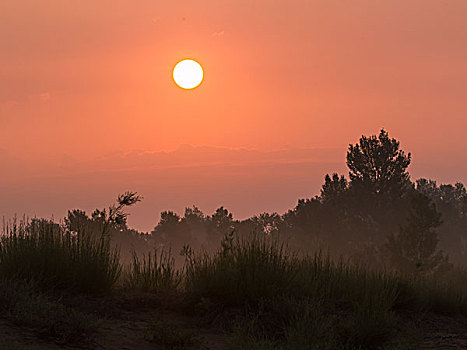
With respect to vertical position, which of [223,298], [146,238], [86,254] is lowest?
[146,238]

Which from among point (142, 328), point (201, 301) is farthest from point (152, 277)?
point (142, 328)

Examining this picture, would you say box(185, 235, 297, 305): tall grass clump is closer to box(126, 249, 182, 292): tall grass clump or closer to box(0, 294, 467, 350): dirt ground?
box(0, 294, 467, 350): dirt ground

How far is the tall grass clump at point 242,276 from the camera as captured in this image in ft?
35.3

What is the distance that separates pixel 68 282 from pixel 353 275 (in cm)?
612

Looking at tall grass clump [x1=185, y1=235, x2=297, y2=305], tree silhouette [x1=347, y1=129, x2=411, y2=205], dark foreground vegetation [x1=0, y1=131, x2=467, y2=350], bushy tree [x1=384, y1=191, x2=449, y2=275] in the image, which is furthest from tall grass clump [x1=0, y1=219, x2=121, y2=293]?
tree silhouette [x1=347, y1=129, x2=411, y2=205]

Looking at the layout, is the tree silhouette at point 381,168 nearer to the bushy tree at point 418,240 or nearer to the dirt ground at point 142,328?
the bushy tree at point 418,240

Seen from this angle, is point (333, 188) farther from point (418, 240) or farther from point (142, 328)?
point (142, 328)

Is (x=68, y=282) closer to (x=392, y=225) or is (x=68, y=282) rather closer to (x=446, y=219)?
(x=392, y=225)

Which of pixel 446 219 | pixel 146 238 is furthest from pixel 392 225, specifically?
pixel 146 238

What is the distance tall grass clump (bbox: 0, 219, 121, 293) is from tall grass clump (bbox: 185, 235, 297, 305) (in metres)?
1.66

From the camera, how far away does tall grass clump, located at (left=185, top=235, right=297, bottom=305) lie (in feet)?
35.3

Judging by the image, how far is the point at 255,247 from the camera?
11.4 m

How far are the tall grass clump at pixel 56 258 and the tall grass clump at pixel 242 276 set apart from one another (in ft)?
5.45

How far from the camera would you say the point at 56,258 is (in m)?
10.8
